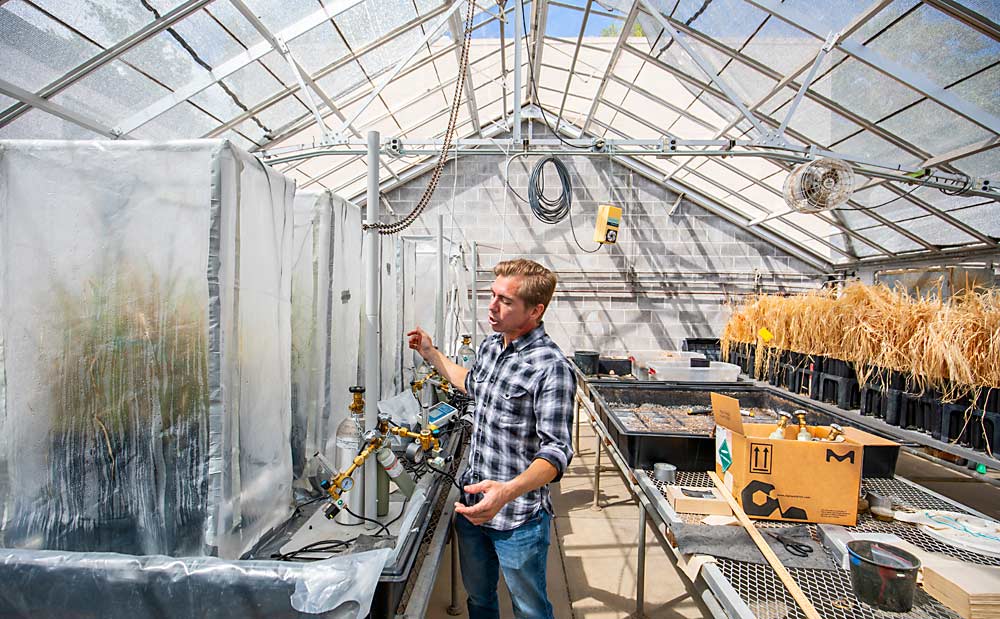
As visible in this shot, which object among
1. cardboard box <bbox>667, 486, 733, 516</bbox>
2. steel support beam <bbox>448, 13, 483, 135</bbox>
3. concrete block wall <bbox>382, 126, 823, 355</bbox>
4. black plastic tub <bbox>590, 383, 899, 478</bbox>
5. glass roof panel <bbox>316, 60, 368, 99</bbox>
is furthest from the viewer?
concrete block wall <bbox>382, 126, 823, 355</bbox>

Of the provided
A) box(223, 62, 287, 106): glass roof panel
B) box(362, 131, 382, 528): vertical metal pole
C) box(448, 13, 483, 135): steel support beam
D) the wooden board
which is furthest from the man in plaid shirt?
box(223, 62, 287, 106): glass roof panel

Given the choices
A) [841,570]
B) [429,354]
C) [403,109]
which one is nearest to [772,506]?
[841,570]

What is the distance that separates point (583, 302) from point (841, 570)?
6541 mm

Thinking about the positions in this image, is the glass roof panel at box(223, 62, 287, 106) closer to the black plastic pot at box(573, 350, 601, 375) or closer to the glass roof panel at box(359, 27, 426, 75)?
the glass roof panel at box(359, 27, 426, 75)

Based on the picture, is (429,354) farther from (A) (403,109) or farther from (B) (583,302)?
(B) (583,302)

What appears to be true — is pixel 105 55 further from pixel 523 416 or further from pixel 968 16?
pixel 968 16

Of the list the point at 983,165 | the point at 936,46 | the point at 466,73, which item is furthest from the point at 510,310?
the point at 466,73

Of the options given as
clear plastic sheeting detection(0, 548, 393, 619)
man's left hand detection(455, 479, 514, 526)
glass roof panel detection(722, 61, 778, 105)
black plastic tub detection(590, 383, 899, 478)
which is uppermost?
glass roof panel detection(722, 61, 778, 105)

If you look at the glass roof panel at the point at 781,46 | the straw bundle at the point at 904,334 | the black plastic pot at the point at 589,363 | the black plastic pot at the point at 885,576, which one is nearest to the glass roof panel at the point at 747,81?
the glass roof panel at the point at 781,46

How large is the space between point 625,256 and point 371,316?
6.59 metres

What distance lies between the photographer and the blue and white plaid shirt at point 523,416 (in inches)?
50.7

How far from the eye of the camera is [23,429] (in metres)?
1.24

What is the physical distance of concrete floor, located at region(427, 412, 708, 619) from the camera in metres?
2.22

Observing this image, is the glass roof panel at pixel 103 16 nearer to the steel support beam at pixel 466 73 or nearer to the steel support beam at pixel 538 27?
the steel support beam at pixel 466 73
